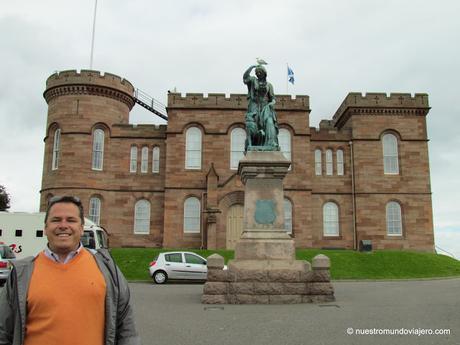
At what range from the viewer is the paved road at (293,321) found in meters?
7.57

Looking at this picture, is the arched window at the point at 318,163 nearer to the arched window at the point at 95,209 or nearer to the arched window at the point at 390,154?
the arched window at the point at 390,154

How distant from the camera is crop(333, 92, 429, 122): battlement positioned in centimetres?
3416

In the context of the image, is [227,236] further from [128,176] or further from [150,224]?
[128,176]

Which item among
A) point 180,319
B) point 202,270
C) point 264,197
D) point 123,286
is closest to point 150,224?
point 202,270

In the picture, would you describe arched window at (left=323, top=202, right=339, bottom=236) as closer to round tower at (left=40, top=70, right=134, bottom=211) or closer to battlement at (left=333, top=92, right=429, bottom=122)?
battlement at (left=333, top=92, right=429, bottom=122)

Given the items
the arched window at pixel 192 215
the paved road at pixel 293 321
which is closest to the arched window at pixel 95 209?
the arched window at pixel 192 215

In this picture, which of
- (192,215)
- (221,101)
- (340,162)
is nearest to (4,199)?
(192,215)

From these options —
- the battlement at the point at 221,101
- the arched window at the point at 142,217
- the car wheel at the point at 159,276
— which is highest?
the battlement at the point at 221,101

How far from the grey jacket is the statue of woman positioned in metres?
9.96

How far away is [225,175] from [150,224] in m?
6.29

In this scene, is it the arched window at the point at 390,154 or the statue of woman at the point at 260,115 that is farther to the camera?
Result: the arched window at the point at 390,154

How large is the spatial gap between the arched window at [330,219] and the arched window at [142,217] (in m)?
12.6

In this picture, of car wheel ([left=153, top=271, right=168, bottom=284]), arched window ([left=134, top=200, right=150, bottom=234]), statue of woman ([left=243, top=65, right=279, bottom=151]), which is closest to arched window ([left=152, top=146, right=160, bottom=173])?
arched window ([left=134, top=200, right=150, bottom=234])

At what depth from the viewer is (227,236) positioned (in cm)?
3155
